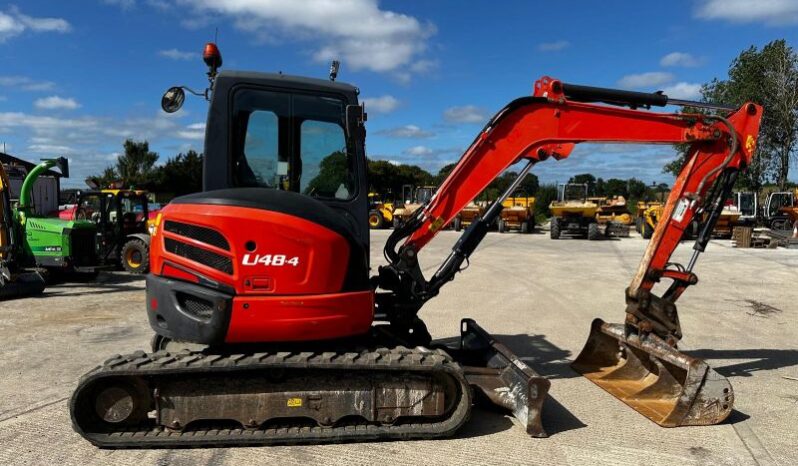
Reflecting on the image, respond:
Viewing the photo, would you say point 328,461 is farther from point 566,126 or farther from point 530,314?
point 530,314

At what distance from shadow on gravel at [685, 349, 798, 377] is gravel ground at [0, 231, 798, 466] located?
23mm

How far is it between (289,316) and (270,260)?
430 millimetres

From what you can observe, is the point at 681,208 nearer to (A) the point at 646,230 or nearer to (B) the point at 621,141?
(B) the point at 621,141

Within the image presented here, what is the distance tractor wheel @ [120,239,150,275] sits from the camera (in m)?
13.4

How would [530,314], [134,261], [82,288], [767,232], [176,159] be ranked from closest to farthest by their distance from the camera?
[530,314], [82,288], [134,261], [767,232], [176,159]

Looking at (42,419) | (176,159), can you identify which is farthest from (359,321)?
(176,159)

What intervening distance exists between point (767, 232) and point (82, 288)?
24.1 meters

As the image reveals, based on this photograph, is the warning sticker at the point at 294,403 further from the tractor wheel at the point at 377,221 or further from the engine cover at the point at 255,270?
the tractor wheel at the point at 377,221

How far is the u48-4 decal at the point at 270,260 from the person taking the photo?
3.96m

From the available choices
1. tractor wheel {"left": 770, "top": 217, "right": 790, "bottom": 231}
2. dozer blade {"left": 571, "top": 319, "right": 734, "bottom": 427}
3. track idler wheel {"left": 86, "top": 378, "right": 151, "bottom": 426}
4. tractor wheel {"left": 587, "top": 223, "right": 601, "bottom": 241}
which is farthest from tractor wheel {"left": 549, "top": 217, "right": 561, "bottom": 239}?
track idler wheel {"left": 86, "top": 378, "right": 151, "bottom": 426}

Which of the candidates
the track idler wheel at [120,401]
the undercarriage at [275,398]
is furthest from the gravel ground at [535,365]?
the track idler wheel at [120,401]

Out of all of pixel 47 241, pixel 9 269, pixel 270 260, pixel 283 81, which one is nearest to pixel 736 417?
pixel 270 260

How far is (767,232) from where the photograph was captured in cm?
2236

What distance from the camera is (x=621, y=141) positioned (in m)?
5.31
